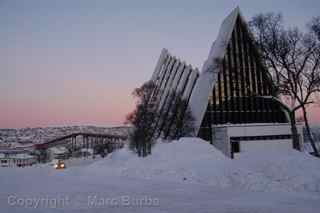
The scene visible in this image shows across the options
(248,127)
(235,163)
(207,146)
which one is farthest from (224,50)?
(235,163)

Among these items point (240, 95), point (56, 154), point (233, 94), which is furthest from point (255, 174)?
point (56, 154)

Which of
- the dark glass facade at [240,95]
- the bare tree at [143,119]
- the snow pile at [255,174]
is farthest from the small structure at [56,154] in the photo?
the snow pile at [255,174]

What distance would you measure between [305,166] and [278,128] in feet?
81.6

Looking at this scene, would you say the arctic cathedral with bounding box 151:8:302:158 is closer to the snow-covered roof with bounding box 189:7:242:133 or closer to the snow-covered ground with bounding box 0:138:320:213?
the snow-covered roof with bounding box 189:7:242:133

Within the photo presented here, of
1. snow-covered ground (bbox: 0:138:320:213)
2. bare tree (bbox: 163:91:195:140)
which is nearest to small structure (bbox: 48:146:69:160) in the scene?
bare tree (bbox: 163:91:195:140)

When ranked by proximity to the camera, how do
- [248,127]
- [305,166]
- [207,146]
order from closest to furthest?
1. [305,166]
2. [207,146]
3. [248,127]

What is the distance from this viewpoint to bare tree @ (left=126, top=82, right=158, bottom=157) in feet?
→ 108

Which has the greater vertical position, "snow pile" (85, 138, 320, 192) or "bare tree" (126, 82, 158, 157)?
"bare tree" (126, 82, 158, 157)

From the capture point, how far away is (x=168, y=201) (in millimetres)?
7148

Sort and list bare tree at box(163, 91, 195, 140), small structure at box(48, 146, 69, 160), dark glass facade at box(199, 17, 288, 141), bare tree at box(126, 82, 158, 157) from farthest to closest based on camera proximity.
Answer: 1. small structure at box(48, 146, 69, 160)
2. dark glass facade at box(199, 17, 288, 141)
3. bare tree at box(163, 91, 195, 140)
4. bare tree at box(126, 82, 158, 157)

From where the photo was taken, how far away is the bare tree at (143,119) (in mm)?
33050

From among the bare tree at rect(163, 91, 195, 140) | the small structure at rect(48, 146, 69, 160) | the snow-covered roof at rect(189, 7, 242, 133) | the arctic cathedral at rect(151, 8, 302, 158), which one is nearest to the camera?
the bare tree at rect(163, 91, 195, 140)

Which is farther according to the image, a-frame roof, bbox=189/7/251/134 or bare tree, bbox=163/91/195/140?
a-frame roof, bbox=189/7/251/134

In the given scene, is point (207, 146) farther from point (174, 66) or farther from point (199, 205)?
point (174, 66)
